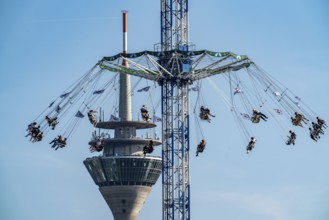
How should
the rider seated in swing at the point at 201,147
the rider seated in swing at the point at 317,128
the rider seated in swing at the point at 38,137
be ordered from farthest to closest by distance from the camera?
1. the rider seated in swing at the point at 201,147
2. the rider seated in swing at the point at 38,137
3. the rider seated in swing at the point at 317,128

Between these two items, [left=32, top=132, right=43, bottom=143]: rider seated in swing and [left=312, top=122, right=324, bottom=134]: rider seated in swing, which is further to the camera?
[left=32, top=132, right=43, bottom=143]: rider seated in swing

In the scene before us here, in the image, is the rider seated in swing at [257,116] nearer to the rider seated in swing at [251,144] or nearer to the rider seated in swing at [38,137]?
the rider seated in swing at [251,144]

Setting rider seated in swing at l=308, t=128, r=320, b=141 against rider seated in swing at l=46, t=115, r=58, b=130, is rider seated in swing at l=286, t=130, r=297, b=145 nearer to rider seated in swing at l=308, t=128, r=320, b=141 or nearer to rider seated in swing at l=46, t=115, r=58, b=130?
rider seated in swing at l=308, t=128, r=320, b=141

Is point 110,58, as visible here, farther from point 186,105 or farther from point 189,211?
point 189,211

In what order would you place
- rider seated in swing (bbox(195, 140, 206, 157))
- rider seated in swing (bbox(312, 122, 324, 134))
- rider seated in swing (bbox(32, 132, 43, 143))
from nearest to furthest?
rider seated in swing (bbox(312, 122, 324, 134))
rider seated in swing (bbox(32, 132, 43, 143))
rider seated in swing (bbox(195, 140, 206, 157))

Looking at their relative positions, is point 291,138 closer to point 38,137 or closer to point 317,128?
point 317,128

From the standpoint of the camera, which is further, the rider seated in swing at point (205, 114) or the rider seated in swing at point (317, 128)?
the rider seated in swing at point (205, 114)

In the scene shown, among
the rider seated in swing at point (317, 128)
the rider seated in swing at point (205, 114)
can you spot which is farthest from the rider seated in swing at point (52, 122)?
the rider seated in swing at point (317, 128)

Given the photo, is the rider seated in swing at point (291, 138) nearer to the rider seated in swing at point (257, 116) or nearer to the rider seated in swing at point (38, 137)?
the rider seated in swing at point (257, 116)

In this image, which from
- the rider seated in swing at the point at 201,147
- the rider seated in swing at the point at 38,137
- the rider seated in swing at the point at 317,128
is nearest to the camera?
the rider seated in swing at the point at 317,128

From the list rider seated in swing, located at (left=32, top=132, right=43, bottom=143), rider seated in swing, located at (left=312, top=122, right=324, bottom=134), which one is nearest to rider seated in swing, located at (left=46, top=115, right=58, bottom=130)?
rider seated in swing, located at (left=32, top=132, right=43, bottom=143)

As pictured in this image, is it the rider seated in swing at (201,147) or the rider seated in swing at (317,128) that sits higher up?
the rider seated in swing at (201,147)

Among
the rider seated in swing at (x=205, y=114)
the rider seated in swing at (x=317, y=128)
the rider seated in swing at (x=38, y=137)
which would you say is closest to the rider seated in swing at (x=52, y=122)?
the rider seated in swing at (x=38, y=137)

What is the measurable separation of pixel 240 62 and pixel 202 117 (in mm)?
10516
